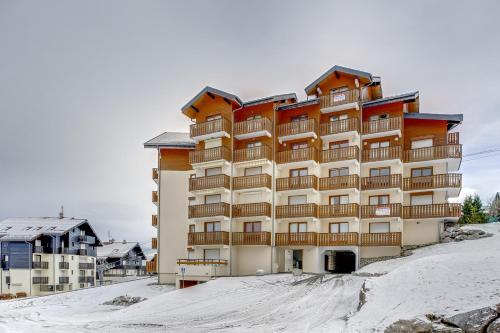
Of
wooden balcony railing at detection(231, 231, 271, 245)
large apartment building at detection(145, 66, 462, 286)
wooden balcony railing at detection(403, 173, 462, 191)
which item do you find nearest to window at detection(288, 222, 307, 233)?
large apartment building at detection(145, 66, 462, 286)

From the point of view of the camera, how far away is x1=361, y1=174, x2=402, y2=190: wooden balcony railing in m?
29.7

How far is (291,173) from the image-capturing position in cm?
3325

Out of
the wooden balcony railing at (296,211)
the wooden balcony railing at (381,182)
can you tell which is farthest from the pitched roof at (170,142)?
the wooden balcony railing at (381,182)

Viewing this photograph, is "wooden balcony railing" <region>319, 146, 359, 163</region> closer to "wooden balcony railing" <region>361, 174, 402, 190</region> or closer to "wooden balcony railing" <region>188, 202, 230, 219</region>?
"wooden balcony railing" <region>361, 174, 402, 190</region>

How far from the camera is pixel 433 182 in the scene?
29234 mm

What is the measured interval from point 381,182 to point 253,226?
11.4m

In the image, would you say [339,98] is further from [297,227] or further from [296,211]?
[297,227]

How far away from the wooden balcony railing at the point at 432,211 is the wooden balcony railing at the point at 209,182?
14991 millimetres

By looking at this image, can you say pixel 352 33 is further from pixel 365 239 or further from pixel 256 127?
pixel 365 239

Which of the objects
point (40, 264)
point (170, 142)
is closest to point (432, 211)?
point (170, 142)

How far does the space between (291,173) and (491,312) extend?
2283cm

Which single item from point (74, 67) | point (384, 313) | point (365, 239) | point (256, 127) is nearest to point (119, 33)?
point (74, 67)

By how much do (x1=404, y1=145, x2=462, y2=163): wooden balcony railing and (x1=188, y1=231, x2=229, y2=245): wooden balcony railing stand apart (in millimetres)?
16425

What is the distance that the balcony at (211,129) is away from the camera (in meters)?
32.8
